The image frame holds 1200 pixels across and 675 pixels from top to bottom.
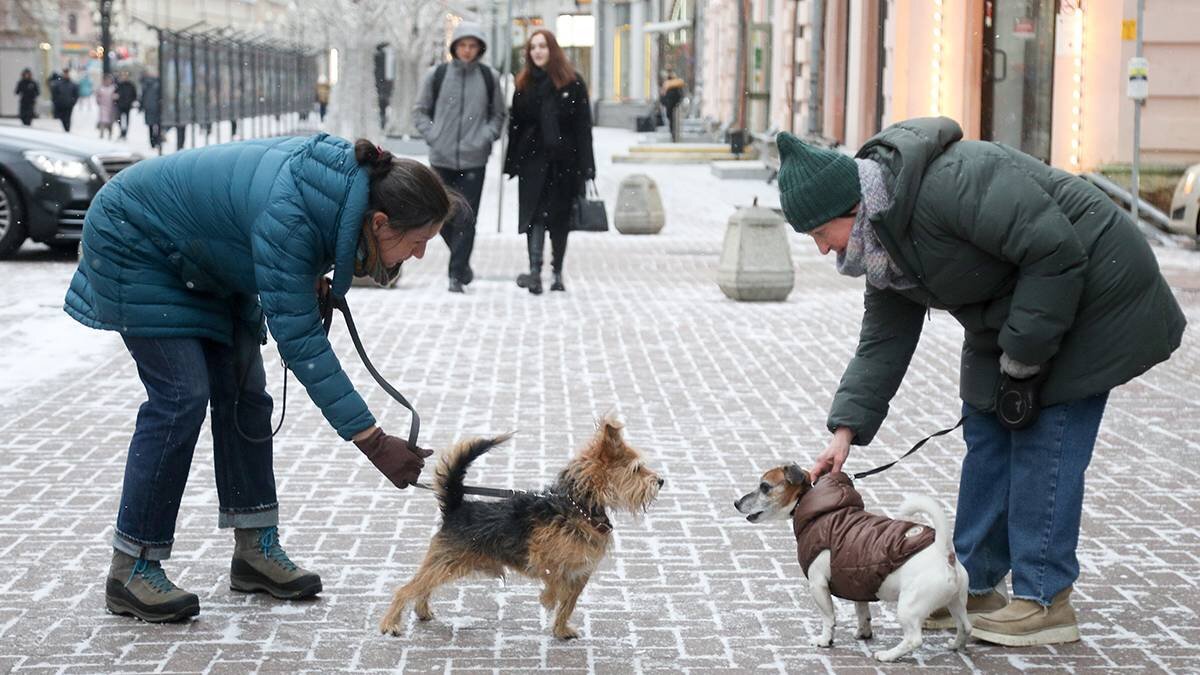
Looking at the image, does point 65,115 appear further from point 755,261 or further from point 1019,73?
point 755,261

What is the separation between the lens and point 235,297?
17.4 ft

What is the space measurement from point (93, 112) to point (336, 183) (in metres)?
70.3

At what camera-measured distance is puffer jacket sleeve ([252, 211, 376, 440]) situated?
4.66 m

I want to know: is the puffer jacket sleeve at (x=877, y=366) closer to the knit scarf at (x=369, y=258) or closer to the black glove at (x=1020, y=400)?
the black glove at (x=1020, y=400)

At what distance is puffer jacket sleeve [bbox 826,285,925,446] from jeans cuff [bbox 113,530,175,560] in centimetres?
203

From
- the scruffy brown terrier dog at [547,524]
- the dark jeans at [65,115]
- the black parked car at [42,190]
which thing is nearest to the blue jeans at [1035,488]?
the scruffy brown terrier dog at [547,524]

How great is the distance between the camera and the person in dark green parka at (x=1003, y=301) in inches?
181

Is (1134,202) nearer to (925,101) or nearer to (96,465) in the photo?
(925,101)

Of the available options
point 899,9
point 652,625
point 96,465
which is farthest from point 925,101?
point 652,625

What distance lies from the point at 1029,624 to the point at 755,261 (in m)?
8.62

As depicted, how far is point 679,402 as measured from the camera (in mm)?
9289

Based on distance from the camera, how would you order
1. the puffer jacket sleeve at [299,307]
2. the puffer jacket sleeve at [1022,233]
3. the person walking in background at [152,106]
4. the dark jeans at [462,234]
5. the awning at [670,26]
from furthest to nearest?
1. the awning at [670,26]
2. the person walking in background at [152,106]
3. the dark jeans at [462,234]
4. the puffer jacket sleeve at [299,307]
5. the puffer jacket sleeve at [1022,233]

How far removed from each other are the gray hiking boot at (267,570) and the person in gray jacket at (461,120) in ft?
27.4

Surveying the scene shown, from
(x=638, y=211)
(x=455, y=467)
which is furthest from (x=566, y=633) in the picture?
(x=638, y=211)
